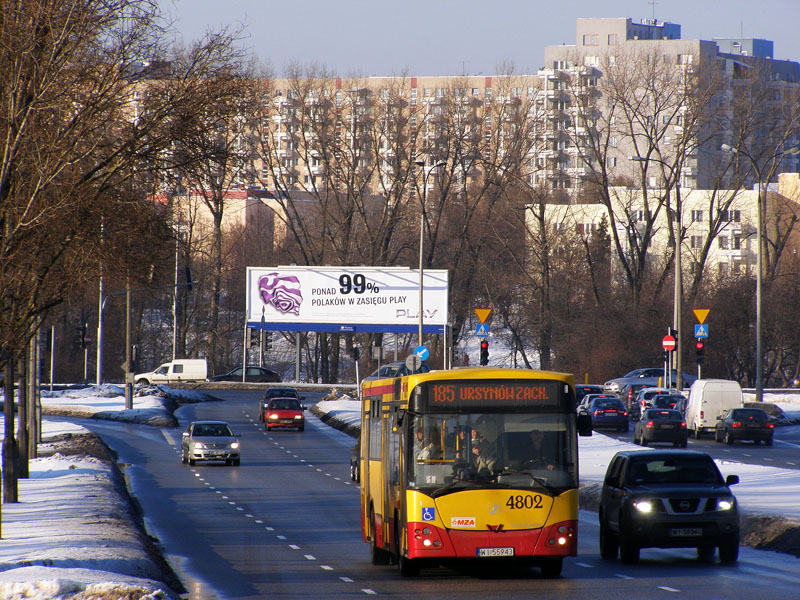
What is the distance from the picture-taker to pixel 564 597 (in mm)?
13922

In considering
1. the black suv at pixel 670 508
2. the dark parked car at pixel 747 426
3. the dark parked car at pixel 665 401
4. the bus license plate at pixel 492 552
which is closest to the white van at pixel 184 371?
the dark parked car at pixel 665 401

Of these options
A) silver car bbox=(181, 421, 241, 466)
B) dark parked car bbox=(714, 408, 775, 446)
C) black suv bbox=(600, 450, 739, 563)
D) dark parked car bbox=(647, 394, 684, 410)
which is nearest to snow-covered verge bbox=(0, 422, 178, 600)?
black suv bbox=(600, 450, 739, 563)

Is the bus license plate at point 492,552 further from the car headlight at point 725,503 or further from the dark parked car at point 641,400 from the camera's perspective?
the dark parked car at point 641,400

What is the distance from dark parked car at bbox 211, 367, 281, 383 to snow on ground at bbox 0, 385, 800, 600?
3830 cm

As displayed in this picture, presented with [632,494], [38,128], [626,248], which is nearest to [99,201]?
[38,128]

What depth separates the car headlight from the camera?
16859 mm

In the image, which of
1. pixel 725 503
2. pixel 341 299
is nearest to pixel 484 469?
pixel 725 503

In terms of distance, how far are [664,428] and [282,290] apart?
41734mm

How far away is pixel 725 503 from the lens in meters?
16.9

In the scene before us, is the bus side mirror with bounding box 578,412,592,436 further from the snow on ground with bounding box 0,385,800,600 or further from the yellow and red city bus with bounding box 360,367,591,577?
the snow on ground with bounding box 0,385,800,600

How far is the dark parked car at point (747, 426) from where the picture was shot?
1704 inches

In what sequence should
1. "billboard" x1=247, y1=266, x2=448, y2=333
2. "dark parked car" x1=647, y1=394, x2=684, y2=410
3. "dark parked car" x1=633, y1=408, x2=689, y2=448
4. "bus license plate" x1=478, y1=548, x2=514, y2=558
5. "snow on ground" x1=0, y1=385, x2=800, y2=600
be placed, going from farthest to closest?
"billboard" x1=247, y1=266, x2=448, y2=333 < "dark parked car" x1=647, y1=394, x2=684, y2=410 < "dark parked car" x1=633, y1=408, x2=689, y2=448 < "bus license plate" x1=478, y1=548, x2=514, y2=558 < "snow on ground" x1=0, y1=385, x2=800, y2=600

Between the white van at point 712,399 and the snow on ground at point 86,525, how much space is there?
4594 mm

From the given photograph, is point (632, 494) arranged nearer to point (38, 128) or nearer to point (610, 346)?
point (38, 128)
